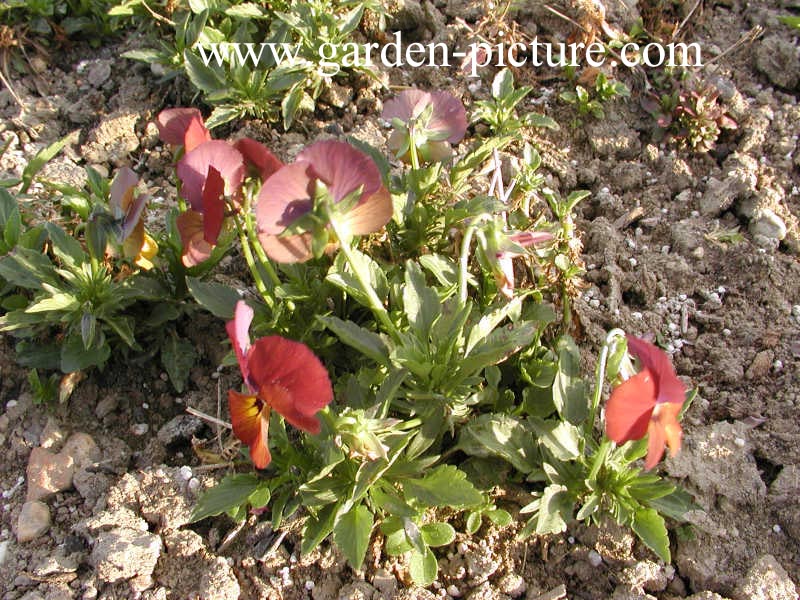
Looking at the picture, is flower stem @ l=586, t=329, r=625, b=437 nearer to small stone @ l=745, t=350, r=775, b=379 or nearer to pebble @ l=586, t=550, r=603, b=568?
pebble @ l=586, t=550, r=603, b=568

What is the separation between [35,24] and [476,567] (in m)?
2.77

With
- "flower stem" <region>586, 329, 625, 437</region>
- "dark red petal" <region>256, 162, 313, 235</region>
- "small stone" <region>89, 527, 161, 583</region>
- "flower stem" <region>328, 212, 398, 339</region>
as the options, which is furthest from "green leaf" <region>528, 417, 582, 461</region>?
"small stone" <region>89, 527, 161, 583</region>

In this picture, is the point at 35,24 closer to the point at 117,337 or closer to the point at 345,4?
the point at 345,4

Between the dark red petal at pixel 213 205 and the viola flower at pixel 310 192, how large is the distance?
15cm

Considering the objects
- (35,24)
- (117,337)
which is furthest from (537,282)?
(35,24)

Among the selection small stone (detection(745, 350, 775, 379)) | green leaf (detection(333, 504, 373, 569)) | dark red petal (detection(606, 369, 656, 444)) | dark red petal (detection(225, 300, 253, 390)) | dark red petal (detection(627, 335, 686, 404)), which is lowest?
green leaf (detection(333, 504, 373, 569))

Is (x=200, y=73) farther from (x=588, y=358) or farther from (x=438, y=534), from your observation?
(x=438, y=534)

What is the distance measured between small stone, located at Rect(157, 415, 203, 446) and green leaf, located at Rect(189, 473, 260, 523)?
0.33 meters

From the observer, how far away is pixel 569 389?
6.33ft

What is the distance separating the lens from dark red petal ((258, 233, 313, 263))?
1.56m

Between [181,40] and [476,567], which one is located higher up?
[181,40]

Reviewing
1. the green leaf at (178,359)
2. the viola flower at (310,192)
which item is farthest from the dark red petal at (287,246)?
the green leaf at (178,359)

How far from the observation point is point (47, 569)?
1896 mm

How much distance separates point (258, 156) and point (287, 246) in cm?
22
